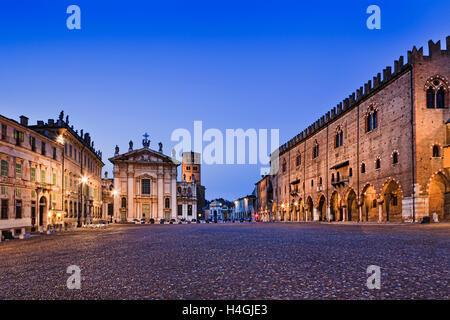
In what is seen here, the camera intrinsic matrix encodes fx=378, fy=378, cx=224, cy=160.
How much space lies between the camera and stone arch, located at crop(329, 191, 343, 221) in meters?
47.8

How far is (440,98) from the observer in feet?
104

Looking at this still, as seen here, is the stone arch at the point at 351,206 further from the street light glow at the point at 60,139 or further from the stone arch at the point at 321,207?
the street light glow at the point at 60,139

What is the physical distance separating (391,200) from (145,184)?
49.7m

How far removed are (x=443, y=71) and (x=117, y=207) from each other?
58.2 meters

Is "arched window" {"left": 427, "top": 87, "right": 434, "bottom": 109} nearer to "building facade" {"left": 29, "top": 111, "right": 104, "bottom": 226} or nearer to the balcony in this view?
the balcony

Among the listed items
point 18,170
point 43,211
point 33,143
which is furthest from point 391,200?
point 18,170

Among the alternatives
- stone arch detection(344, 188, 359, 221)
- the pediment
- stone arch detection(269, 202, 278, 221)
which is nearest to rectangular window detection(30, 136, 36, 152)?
stone arch detection(344, 188, 359, 221)

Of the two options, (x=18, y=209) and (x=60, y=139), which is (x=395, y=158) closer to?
(x=60, y=139)

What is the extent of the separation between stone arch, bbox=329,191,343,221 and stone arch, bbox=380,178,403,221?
29.1 feet

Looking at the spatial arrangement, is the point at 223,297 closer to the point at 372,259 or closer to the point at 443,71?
the point at 372,259

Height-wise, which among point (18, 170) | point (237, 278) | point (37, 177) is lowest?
point (237, 278)

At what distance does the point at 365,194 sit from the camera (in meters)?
41.8
